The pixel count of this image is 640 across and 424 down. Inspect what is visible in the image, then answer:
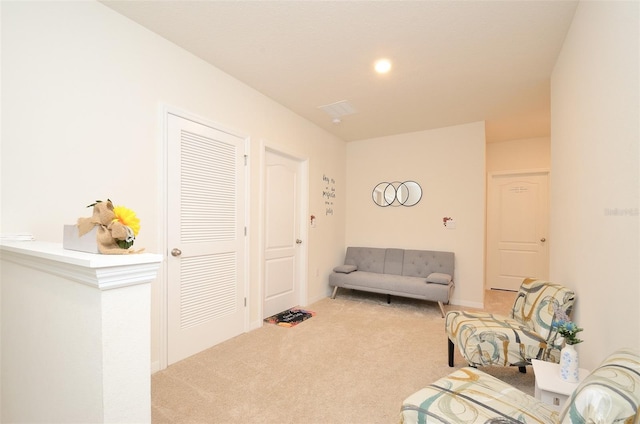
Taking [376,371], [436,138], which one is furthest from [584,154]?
[436,138]

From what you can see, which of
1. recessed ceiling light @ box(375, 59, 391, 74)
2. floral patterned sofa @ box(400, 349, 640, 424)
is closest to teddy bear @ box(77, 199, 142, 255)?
floral patterned sofa @ box(400, 349, 640, 424)

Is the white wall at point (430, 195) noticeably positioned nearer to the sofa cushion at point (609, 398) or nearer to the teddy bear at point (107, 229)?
the sofa cushion at point (609, 398)

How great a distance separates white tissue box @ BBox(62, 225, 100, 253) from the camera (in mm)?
970

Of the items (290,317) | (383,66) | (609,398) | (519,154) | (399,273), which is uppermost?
(383,66)

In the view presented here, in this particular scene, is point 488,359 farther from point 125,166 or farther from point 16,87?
point 16,87

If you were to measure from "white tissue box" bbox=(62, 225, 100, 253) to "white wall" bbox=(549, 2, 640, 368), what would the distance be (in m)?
2.03

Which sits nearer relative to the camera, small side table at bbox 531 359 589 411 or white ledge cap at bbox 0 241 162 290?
white ledge cap at bbox 0 241 162 290

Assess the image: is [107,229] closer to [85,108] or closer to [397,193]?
[85,108]

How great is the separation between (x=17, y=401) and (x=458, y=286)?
14.8 feet

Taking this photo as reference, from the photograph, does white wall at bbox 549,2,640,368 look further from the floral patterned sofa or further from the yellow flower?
the yellow flower

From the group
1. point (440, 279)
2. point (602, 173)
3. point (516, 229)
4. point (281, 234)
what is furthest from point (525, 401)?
point (516, 229)

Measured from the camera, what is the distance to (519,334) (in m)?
1.97

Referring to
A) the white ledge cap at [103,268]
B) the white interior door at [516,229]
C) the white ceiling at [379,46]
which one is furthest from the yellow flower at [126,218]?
the white interior door at [516,229]

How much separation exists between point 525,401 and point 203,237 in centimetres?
247
